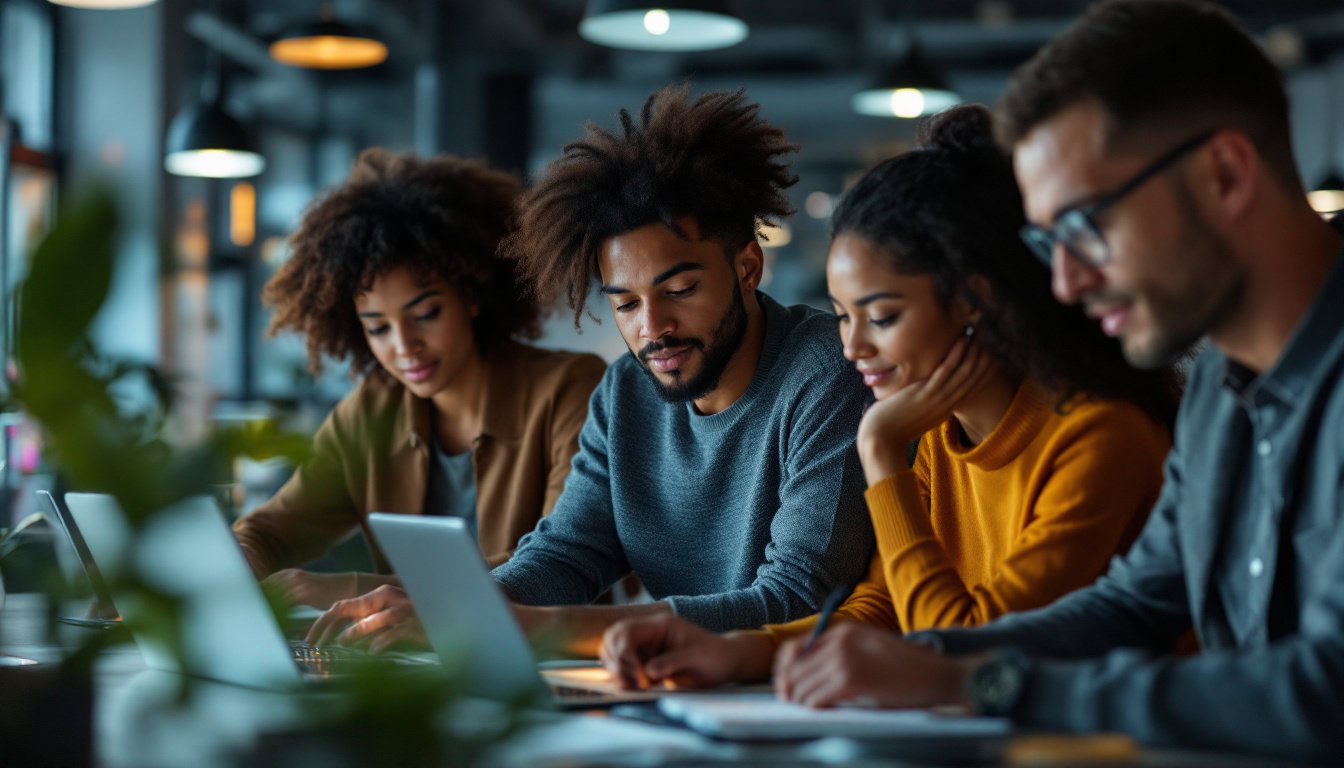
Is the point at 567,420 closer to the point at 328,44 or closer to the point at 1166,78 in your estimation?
the point at 1166,78

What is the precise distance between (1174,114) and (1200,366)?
0.29m

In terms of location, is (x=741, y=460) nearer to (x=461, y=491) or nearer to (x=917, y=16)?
(x=461, y=491)

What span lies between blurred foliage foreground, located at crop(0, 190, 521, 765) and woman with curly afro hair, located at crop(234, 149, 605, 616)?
211 cm

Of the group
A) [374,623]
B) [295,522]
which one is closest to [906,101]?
[295,522]

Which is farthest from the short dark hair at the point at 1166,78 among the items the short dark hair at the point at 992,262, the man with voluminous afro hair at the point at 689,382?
the man with voluminous afro hair at the point at 689,382

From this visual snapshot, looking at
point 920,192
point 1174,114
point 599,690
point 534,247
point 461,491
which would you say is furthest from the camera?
point 461,491

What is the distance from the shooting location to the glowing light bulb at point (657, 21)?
4258 mm

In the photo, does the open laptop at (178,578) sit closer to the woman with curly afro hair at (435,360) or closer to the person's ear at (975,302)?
the person's ear at (975,302)

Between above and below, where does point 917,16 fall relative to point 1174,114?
above

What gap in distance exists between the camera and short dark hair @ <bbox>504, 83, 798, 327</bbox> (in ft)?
7.36

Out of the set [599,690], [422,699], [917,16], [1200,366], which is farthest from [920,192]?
[917,16]

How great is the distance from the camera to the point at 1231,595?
139 cm

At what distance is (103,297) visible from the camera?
51 centimetres

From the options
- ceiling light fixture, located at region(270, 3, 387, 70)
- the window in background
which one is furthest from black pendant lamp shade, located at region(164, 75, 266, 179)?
the window in background
